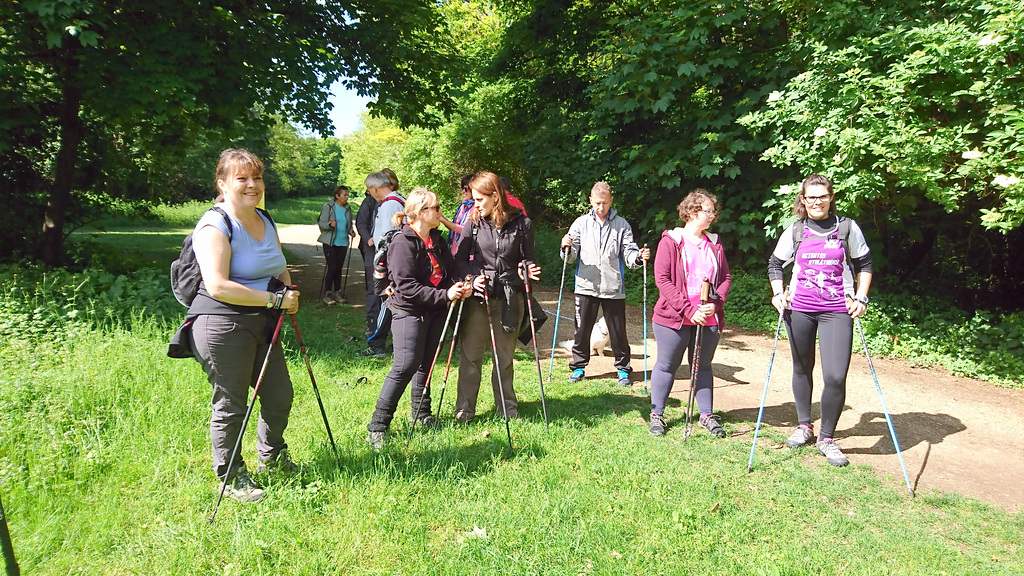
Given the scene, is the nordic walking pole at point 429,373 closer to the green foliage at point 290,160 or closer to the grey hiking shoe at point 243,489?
the grey hiking shoe at point 243,489

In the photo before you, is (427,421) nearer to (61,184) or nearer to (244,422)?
(244,422)

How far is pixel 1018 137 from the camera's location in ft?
19.6

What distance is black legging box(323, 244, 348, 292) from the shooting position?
10.3 metres

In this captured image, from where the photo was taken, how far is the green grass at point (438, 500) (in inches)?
123

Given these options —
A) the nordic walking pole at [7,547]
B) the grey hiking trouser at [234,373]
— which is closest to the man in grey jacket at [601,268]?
the grey hiking trouser at [234,373]

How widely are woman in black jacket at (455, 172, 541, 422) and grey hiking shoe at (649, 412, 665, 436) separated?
1.15 meters

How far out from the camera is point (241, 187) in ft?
10.8

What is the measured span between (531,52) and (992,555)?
46.4 ft

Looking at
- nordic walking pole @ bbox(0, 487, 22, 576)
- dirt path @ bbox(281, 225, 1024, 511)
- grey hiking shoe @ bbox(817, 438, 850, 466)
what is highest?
nordic walking pole @ bbox(0, 487, 22, 576)

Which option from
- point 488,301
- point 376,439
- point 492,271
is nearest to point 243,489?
point 376,439

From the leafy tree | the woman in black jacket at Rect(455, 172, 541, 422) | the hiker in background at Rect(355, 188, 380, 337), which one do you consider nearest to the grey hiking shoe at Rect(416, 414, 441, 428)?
the woman in black jacket at Rect(455, 172, 541, 422)

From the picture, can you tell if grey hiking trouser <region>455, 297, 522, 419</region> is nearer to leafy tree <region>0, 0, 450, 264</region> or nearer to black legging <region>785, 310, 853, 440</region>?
black legging <region>785, 310, 853, 440</region>

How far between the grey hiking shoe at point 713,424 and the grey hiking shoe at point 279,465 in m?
3.16

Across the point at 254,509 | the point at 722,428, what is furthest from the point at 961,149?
the point at 254,509
